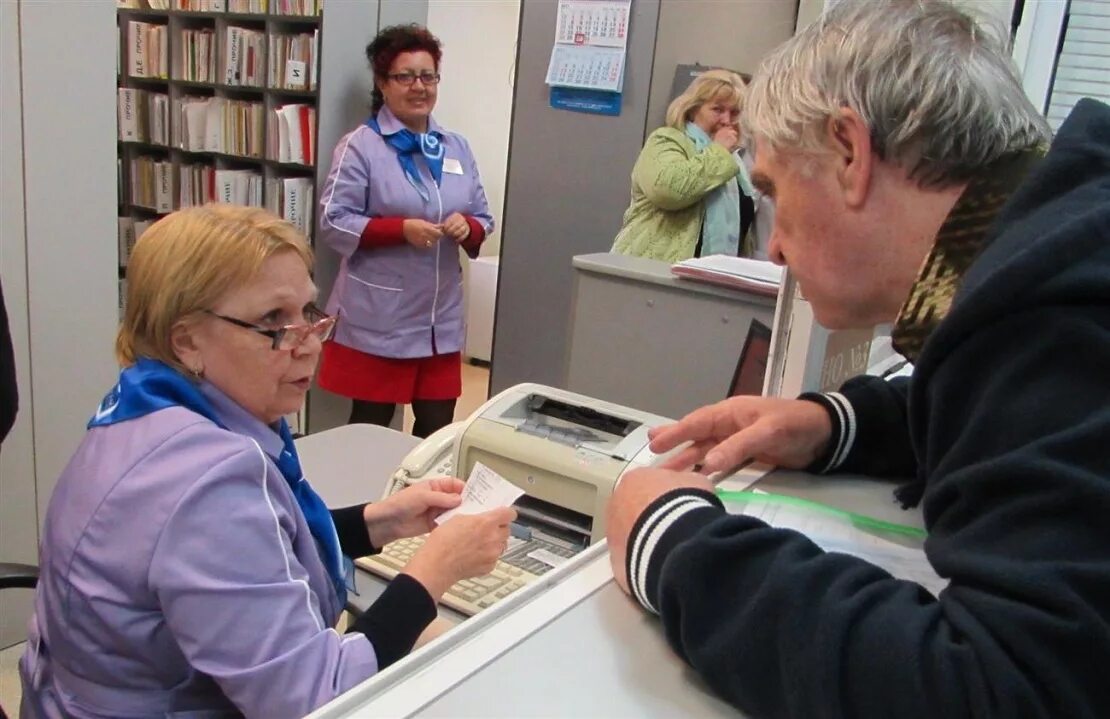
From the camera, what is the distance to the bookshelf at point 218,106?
12.5 ft

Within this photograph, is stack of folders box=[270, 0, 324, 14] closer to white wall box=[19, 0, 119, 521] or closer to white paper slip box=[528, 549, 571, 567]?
white wall box=[19, 0, 119, 521]

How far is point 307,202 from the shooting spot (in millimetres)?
3807

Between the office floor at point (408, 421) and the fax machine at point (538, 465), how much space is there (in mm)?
735

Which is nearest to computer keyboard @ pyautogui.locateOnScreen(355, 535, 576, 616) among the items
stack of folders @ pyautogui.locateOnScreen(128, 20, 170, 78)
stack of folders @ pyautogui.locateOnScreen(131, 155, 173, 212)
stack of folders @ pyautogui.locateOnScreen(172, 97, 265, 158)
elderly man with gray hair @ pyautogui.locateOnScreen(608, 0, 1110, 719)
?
elderly man with gray hair @ pyautogui.locateOnScreen(608, 0, 1110, 719)

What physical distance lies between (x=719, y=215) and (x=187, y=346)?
87.0 inches

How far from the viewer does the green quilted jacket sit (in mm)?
2953

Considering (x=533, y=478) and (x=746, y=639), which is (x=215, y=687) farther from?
(x=746, y=639)

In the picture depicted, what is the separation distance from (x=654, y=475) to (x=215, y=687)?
1.94 feet

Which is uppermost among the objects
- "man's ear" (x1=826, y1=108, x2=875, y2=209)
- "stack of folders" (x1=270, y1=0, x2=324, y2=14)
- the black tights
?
"stack of folders" (x1=270, y1=0, x2=324, y2=14)

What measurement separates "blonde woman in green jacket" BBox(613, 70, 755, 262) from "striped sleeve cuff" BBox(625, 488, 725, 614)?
2.32 metres

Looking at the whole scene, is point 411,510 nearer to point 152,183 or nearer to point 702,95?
point 702,95

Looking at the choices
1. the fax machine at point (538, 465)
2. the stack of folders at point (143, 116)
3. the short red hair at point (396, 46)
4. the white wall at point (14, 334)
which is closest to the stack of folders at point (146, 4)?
the stack of folders at point (143, 116)

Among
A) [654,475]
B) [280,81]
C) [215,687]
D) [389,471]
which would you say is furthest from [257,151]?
[654,475]

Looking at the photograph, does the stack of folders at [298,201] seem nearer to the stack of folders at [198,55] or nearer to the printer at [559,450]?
the stack of folders at [198,55]
